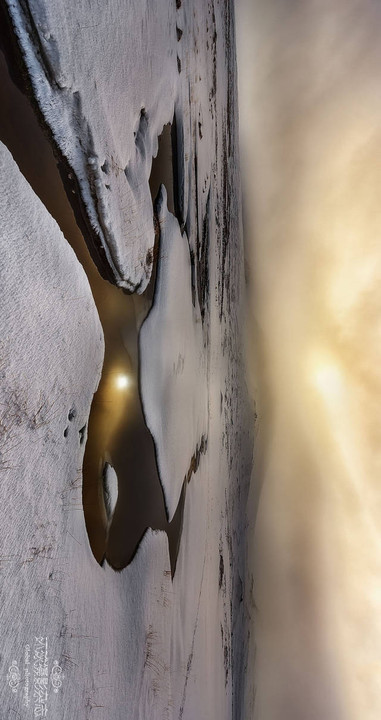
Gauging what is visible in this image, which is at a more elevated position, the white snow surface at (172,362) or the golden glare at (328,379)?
the white snow surface at (172,362)

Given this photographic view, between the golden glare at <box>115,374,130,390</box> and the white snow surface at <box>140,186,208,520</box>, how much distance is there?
0.05 metres

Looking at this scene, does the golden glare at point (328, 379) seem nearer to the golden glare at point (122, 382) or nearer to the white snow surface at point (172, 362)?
the white snow surface at point (172, 362)

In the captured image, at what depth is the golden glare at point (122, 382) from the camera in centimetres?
46

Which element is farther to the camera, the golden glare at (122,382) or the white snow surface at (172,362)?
the white snow surface at (172,362)

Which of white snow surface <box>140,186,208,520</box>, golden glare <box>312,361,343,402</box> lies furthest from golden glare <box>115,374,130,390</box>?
golden glare <box>312,361,343,402</box>

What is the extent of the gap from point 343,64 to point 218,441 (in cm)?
124

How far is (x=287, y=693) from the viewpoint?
1.59m

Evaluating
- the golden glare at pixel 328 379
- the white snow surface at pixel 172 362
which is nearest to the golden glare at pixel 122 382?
the white snow surface at pixel 172 362

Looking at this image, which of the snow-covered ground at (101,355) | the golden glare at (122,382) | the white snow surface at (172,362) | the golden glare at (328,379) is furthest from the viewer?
the golden glare at (328,379)

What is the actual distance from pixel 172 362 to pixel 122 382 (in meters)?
0.22

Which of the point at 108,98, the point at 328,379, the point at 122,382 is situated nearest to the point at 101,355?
the point at 122,382

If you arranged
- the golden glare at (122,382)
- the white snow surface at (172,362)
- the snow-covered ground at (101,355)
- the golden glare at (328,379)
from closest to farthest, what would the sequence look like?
1. the snow-covered ground at (101,355)
2. the golden glare at (122,382)
3. the white snow surface at (172,362)
4. the golden glare at (328,379)

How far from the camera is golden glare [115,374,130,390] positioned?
0.46m

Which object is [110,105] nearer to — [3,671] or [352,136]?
[3,671]
